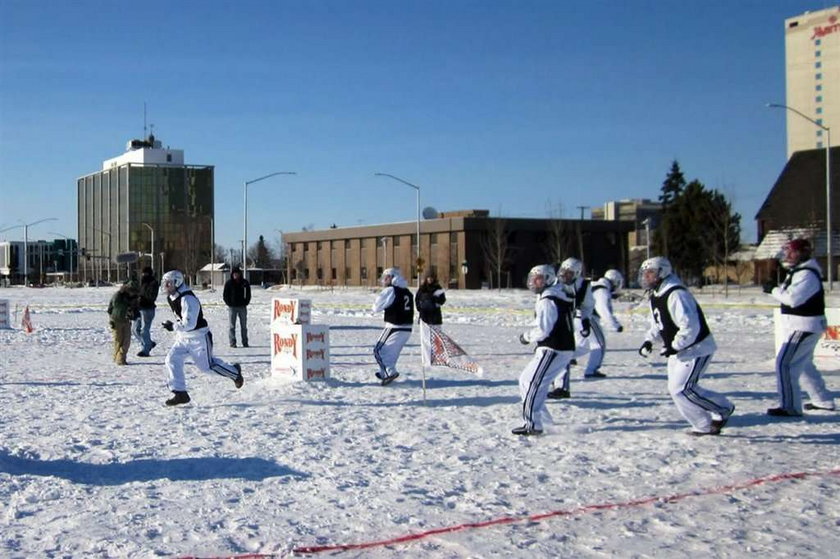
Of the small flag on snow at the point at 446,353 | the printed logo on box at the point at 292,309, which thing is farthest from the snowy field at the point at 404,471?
the printed logo on box at the point at 292,309

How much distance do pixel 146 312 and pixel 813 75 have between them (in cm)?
14357

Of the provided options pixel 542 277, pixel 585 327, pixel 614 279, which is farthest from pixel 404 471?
pixel 614 279

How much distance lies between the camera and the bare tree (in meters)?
83.6

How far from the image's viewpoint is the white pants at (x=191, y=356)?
12352 millimetres

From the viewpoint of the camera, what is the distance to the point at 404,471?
853 centimetres

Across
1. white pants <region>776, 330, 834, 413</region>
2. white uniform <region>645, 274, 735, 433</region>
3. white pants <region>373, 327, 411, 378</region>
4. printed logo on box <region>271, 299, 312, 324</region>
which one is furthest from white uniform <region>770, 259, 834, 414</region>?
printed logo on box <region>271, 299, 312, 324</region>

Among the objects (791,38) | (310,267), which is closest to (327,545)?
(310,267)

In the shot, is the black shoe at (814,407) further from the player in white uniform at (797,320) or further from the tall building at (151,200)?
the tall building at (151,200)

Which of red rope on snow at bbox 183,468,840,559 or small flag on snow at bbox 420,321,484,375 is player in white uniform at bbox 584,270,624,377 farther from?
red rope on snow at bbox 183,468,840,559

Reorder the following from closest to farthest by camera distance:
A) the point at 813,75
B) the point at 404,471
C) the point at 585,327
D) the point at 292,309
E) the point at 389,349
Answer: the point at 404,471 → the point at 585,327 → the point at 389,349 → the point at 292,309 → the point at 813,75

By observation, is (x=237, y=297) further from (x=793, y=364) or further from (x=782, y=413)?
(x=793, y=364)

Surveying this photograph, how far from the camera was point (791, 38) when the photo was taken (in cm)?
14650

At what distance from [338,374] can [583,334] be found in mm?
4537

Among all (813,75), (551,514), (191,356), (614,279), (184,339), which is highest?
(813,75)
